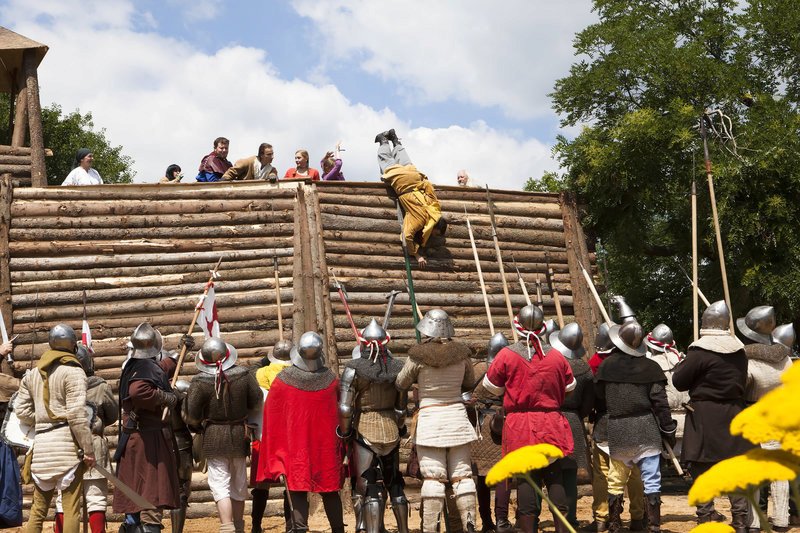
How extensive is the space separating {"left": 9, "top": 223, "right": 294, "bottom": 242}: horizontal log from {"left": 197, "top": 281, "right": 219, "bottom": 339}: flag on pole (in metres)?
2.16

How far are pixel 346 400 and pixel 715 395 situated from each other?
2875mm

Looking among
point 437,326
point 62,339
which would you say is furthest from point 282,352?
point 62,339

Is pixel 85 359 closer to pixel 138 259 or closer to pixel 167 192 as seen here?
pixel 138 259

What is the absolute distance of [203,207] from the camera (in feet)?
43.2

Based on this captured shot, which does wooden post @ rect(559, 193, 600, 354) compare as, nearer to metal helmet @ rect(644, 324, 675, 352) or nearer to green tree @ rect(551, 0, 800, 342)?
green tree @ rect(551, 0, 800, 342)

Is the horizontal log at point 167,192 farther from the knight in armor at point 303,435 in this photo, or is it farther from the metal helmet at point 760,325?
the metal helmet at point 760,325

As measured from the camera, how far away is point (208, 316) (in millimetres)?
10805

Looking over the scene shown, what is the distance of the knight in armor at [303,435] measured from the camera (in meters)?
7.97

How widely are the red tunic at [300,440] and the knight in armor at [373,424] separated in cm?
21

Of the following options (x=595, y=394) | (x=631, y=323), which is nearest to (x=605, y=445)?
(x=595, y=394)

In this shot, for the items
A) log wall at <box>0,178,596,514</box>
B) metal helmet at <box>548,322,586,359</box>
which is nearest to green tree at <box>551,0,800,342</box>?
log wall at <box>0,178,596,514</box>

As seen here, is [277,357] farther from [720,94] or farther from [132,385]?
[720,94]

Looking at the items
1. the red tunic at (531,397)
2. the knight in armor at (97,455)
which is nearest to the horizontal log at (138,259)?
the knight in armor at (97,455)

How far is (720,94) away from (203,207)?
7673 millimetres
